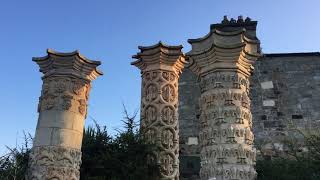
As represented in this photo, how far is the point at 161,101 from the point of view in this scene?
844 cm

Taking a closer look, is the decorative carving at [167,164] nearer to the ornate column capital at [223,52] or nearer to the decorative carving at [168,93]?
the decorative carving at [168,93]

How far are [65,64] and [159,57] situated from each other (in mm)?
2102

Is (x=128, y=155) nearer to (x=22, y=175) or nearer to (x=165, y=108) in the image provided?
(x=165, y=108)

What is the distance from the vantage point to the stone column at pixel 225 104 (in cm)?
629

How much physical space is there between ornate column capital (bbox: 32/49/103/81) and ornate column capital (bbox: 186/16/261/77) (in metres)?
1.92

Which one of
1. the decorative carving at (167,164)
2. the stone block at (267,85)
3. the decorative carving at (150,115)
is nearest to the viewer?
the decorative carving at (167,164)

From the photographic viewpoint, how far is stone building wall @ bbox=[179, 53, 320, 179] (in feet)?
39.3

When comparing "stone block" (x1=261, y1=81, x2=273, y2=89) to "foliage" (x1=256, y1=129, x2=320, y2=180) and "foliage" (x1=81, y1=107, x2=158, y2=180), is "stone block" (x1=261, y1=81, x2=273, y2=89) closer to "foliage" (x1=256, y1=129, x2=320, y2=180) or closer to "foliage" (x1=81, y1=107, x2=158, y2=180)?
"foliage" (x1=256, y1=129, x2=320, y2=180)

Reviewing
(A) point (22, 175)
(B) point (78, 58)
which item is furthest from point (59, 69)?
(A) point (22, 175)

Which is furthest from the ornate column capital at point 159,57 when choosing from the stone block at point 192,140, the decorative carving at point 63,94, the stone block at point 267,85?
the stone block at point 267,85

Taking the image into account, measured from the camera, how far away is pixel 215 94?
673cm

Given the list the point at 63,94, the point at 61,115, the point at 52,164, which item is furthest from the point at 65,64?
the point at 52,164

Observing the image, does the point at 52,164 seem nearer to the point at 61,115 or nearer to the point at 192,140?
the point at 61,115

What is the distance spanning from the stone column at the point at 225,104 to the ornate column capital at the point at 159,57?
4.59ft
